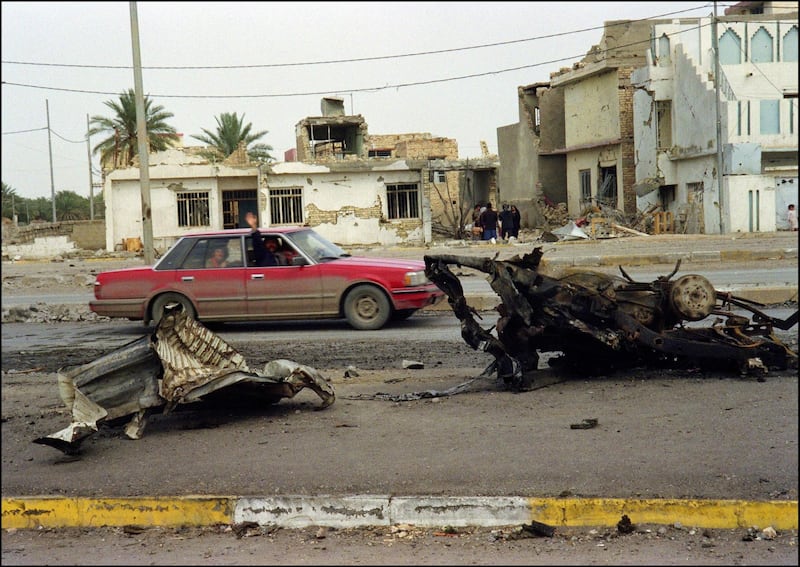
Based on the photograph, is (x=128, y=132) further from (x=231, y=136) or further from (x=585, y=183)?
(x=585, y=183)

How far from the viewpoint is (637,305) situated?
7.32 m

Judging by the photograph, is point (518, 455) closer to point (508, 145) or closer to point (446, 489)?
point (446, 489)

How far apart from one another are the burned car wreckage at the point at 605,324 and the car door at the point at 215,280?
5.62 meters

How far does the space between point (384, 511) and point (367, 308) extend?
7656 millimetres

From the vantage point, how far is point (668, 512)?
15.7 feet

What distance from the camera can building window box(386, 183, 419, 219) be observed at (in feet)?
124

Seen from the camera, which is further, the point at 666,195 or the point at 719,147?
the point at 666,195

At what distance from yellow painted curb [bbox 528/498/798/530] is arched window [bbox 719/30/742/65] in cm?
3361

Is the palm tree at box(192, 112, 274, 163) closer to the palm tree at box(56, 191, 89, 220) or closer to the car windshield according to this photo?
the palm tree at box(56, 191, 89, 220)

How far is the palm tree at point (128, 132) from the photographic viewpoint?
4353cm

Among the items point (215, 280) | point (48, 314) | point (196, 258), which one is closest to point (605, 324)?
point (215, 280)

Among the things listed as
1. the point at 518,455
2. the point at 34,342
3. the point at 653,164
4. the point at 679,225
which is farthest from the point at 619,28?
the point at 518,455

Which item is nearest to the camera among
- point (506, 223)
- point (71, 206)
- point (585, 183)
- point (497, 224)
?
point (497, 224)

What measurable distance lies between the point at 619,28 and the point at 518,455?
3775cm
